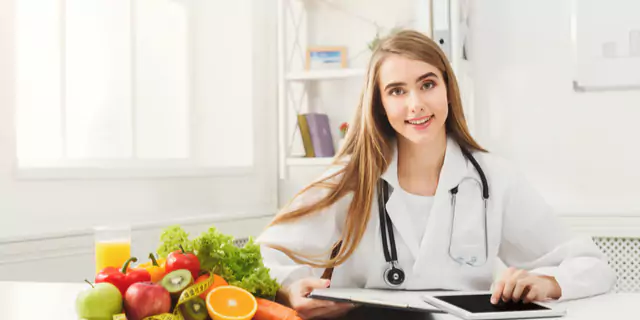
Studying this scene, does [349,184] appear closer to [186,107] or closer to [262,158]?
[186,107]

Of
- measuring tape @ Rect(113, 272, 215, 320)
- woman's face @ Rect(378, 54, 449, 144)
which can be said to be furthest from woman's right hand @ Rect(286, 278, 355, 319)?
woman's face @ Rect(378, 54, 449, 144)

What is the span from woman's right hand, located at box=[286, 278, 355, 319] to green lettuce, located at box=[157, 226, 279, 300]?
0.09 meters

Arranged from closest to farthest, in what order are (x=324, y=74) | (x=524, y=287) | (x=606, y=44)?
1. (x=524, y=287)
2. (x=606, y=44)
3. (x=324, y=74)

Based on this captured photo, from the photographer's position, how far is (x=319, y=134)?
3287 millimetres

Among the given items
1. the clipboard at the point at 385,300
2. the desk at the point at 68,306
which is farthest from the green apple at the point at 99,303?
the clipboard at the point at 385,300

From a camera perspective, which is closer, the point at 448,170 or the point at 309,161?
the point at 448,170

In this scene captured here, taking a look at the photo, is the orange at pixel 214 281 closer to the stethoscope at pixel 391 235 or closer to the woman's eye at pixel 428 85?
the stethoscope at pixel 391 235

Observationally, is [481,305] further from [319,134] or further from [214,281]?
[319,134]

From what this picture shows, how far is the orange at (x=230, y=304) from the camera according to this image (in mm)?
1171

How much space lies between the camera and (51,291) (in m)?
1.56

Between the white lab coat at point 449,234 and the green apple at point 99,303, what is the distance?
726 mm

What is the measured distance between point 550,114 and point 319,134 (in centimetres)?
104

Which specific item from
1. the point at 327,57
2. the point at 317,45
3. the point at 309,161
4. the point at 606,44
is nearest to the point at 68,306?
the point at 309,161

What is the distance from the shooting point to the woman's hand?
4.68ft
